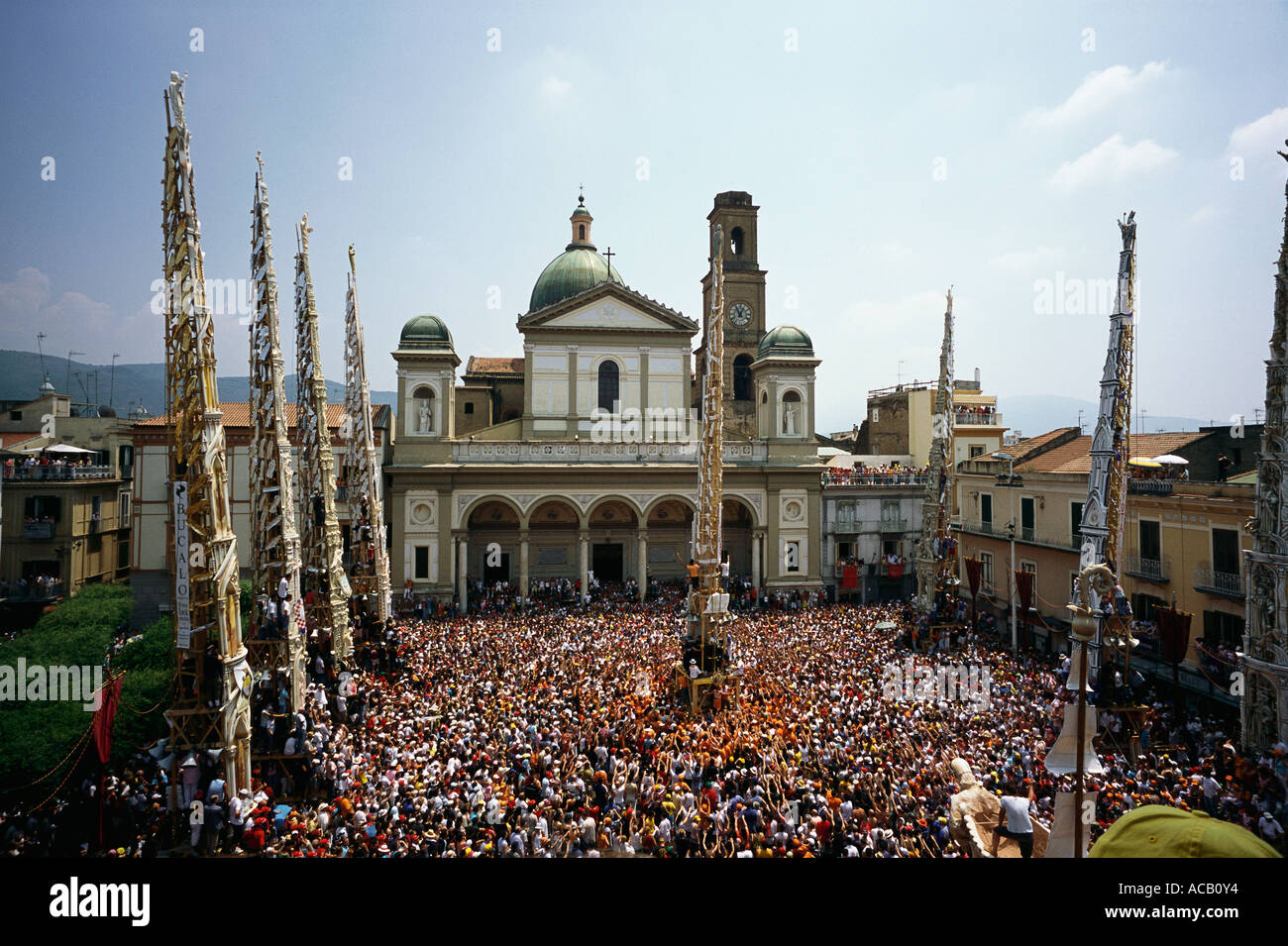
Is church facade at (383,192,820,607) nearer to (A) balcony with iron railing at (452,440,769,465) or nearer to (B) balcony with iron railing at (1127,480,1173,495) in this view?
(A) balcony with iron railing at (452,440,769,465)

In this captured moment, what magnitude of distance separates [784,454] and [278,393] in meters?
24.7

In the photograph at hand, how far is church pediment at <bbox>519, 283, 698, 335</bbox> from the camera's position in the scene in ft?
116

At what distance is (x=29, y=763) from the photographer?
1177cm

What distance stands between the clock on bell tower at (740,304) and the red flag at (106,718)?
→ 37.2 metres

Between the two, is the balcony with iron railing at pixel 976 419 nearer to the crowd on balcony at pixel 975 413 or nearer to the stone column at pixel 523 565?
the crowd on balcony at pixel 975 413

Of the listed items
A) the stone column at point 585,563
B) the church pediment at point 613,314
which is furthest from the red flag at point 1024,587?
the church pediment at point 613,314

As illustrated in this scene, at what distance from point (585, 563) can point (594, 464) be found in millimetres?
4670

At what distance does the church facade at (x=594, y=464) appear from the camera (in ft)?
105

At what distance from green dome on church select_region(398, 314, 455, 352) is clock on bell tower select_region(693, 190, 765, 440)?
725 inches

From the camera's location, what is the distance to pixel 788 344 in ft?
117

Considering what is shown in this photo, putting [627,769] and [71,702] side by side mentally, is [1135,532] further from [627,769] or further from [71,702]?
[71,702]

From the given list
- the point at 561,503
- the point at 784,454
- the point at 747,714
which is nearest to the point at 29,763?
the point at 747,714

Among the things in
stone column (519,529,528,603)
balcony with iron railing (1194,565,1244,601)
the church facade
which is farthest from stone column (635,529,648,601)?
balcony with iron railing (1194,565,1244,601)
